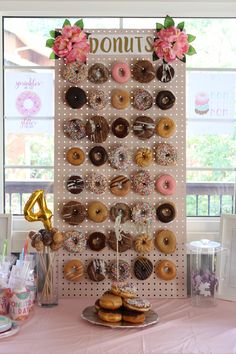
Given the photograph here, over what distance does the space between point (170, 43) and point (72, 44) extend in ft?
1.42

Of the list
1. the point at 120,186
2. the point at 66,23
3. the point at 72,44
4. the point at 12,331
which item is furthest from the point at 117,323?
the point at 66,23

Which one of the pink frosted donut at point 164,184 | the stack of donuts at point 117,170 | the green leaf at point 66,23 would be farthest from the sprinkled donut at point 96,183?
the green leaf at point 66,23

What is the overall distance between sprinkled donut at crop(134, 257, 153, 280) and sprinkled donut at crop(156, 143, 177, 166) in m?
0.45

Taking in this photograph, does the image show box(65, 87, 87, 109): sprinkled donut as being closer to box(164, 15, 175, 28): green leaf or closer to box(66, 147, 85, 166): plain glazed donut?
box(66, 147, 85, 166): plain glazed donut

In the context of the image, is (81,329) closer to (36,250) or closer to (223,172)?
(36,250)

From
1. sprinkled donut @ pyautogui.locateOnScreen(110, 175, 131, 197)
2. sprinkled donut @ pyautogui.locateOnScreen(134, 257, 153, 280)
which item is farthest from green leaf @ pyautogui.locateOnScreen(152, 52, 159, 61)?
sprinkled donut @ pyautogui.locateOnScreen(134, 257, 153, 280)

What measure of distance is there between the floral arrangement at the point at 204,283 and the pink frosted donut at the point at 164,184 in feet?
1.24

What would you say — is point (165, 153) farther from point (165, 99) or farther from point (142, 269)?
point (142, 269)

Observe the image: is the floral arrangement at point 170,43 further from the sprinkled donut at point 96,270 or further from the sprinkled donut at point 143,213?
the sprinkled donut at point 96,270

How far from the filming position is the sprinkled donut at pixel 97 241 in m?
2.36

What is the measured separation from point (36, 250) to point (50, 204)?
1.13 feet

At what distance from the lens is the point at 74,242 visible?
2.36m

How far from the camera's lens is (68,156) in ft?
7.70

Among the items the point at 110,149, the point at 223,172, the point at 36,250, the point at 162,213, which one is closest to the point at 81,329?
the point at 36,250
